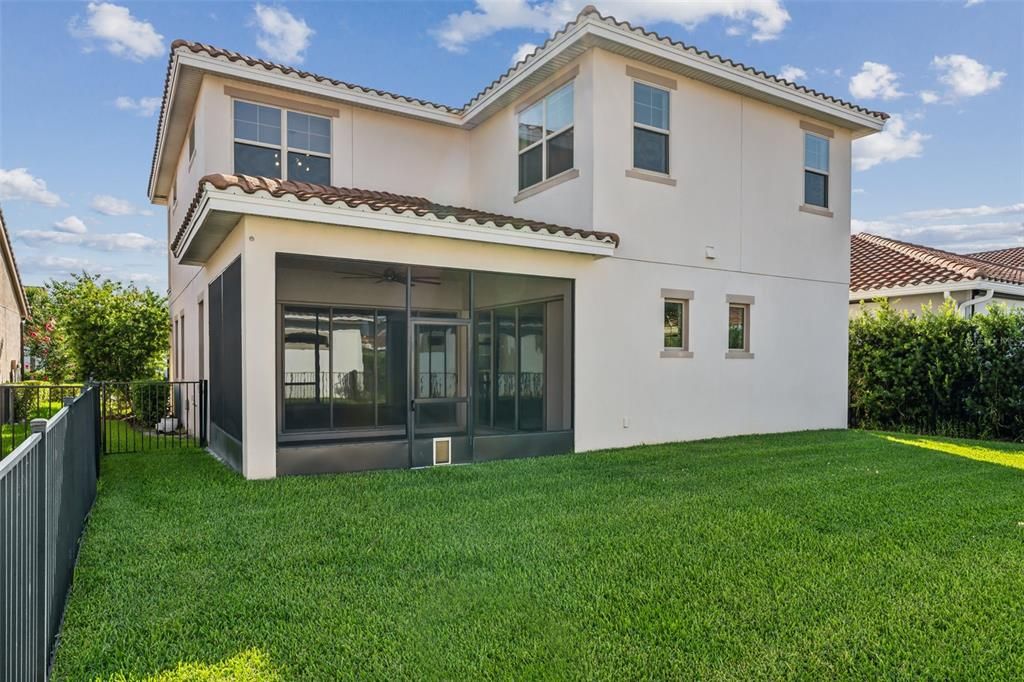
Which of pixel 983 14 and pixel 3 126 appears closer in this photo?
pixel 983 14

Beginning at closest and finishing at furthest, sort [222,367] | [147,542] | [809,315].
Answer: [147,542] → [222,367] → [809,315]

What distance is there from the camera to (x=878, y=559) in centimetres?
509

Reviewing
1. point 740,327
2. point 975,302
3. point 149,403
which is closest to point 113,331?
point 149,403

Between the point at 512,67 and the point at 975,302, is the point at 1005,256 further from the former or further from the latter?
the point at 512,67

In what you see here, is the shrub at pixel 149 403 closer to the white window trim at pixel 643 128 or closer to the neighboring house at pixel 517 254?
the neighboring house at pixel 517 254

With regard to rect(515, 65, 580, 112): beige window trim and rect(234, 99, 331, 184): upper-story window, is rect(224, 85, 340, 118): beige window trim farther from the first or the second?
rect(515, 65, 580, 112): beige window trim

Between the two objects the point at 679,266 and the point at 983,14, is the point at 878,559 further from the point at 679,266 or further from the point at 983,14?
the point at 983,14

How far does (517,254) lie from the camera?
9797mm

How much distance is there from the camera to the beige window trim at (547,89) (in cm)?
1066

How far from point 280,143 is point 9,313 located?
22.5 meters

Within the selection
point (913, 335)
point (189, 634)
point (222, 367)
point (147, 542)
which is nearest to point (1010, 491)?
point (913, 335)

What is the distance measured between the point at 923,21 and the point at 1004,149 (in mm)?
6210

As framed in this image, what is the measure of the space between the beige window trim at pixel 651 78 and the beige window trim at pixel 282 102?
5.39 meters

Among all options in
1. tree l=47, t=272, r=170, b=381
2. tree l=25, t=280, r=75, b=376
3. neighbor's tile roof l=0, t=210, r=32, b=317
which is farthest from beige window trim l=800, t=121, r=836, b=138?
neighbor's tile roof l=0, t=210, r=32, b=317
